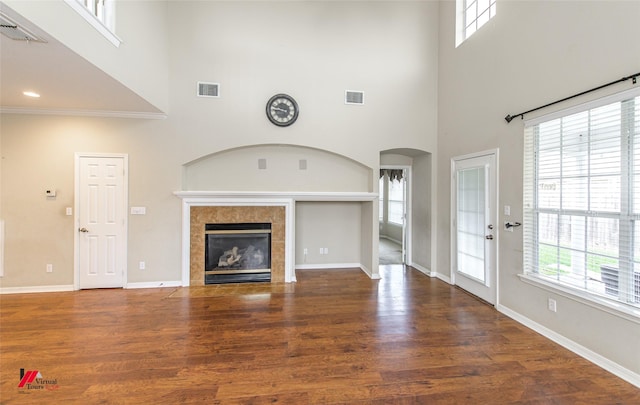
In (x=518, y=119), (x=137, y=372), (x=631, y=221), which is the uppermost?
(x=518, y=119)

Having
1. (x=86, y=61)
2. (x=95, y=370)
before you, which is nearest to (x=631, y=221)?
(x=95, y=370)

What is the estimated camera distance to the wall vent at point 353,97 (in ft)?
15.0

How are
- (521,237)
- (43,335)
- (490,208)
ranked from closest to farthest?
(43,335) → (521,237) → (490,208)

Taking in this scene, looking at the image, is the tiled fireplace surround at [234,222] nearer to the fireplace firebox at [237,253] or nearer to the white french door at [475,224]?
the fireplace firebox at [237,253]

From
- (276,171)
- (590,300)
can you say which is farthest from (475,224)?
(276,171)

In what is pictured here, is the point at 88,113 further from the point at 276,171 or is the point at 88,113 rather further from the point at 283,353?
the point at 283,353

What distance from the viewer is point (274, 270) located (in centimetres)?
454

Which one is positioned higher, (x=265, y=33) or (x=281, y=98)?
(x=265, y=33)

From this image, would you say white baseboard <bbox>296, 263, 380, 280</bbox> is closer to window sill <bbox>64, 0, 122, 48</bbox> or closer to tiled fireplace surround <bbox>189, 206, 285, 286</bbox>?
tiled fireplace surround <bbox>189, 206, 285, 286</bbox>

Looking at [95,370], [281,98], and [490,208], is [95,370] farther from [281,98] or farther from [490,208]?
[490,208]

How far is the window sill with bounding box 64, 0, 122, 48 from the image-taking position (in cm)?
237

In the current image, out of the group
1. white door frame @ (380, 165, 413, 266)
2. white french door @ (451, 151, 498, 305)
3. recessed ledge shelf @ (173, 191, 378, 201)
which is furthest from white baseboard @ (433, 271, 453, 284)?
recessed ledge shelf @ (173, 191, 378, 201)

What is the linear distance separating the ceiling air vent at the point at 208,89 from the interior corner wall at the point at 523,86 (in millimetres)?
3831

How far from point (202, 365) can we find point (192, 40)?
4579 mm
